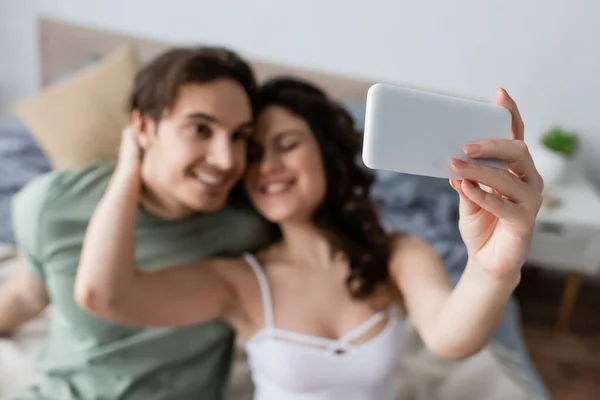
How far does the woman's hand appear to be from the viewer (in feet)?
Result: 1.79

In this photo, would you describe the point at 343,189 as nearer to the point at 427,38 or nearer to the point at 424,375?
the point at 424,375

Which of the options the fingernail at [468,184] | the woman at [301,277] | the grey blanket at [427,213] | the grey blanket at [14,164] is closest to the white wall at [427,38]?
the grey blanket at [427,213]

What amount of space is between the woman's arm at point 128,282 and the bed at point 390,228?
1.03 ft

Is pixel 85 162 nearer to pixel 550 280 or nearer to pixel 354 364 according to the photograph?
pixel 354 364

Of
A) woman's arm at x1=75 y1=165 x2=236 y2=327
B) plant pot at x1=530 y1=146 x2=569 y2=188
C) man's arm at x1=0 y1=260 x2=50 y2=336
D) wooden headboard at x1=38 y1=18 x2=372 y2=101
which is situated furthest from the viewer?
wooden headboard at x1=38 y1=18 x2=372 y2=101

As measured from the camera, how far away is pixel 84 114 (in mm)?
1950

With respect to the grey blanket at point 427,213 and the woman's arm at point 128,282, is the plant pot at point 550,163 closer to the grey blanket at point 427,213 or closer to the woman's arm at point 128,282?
the grey blanket at point 427,213

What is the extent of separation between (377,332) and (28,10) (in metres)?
2.35

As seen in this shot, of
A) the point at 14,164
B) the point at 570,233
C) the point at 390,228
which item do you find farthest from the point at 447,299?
the point at 14,164

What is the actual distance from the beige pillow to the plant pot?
4.50 ft

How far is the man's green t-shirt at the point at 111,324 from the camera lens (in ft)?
3.45

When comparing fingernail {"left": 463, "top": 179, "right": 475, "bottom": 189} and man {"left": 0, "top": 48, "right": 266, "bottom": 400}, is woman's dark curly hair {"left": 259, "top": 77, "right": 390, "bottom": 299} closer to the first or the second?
man {"left": 0, "top": 48, "right": 266, "bottom": 400}

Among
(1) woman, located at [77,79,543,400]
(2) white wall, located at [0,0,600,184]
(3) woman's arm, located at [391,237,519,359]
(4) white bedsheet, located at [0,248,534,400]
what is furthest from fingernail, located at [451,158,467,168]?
(2) white wall, located at [0,0,600,184]

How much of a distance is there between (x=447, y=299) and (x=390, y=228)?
795 millimetres
